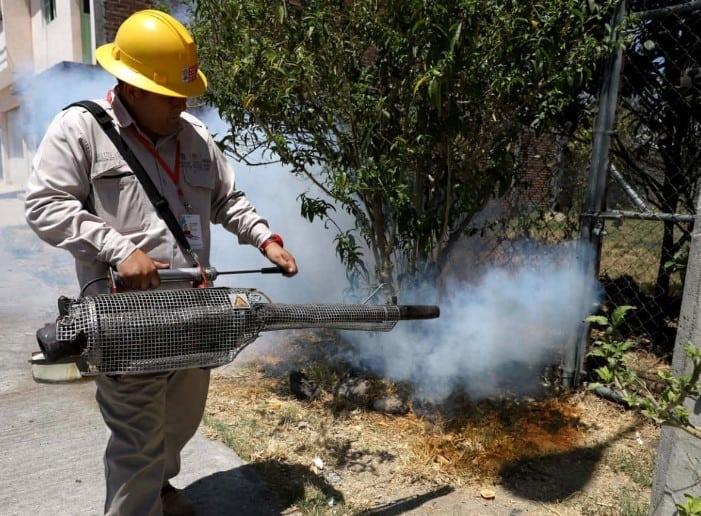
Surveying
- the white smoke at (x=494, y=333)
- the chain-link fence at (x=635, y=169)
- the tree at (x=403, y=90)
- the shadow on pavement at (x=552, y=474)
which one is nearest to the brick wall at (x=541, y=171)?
the chain-link fence at (x=635, y=169)

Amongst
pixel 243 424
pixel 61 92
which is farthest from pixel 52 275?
pixel 243 424

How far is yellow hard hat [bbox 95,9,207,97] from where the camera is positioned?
1.93 m

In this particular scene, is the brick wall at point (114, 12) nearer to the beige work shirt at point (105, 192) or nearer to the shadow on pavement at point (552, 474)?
the beige work shirt at point (105, 192)

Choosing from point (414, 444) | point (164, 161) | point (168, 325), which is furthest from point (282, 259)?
point (414, 444)

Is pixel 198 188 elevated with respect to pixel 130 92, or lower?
lower

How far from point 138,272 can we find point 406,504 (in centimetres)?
174

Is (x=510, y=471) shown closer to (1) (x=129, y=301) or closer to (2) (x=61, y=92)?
(1) (x=129, y=301)

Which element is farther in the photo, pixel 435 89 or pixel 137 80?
pixel 435 89

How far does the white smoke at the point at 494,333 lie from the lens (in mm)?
3484

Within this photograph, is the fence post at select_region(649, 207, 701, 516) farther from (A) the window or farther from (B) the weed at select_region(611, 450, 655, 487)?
(A) the window

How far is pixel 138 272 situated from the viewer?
1.79 m

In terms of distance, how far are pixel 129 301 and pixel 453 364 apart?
242 centimetres

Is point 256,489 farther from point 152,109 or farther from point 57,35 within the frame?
point 57,35

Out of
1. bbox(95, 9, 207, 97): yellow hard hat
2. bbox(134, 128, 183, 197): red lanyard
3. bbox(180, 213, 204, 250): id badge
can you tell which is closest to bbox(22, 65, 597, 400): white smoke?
bbox(180, 213, 204, 250): id badge
